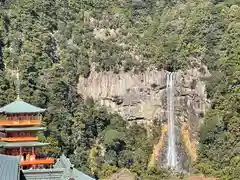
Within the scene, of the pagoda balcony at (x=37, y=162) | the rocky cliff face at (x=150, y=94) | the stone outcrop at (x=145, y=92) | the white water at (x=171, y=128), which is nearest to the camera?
the pagoda balcony at (x=37, y=162)

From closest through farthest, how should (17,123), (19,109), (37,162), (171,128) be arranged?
(37,162), (17,123), (19,109), (171,128)

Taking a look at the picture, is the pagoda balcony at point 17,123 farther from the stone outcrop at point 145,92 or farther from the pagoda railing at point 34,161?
the stone outcrop at point 145,92

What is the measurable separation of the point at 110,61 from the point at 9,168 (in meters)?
49.6

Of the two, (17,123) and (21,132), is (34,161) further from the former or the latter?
(17,123)

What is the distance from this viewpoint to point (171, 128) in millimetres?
76875

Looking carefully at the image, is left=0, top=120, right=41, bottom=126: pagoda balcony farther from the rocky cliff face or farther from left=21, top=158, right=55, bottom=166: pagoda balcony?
the rocky cliff face

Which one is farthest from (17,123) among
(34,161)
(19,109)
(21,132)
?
(34,161)

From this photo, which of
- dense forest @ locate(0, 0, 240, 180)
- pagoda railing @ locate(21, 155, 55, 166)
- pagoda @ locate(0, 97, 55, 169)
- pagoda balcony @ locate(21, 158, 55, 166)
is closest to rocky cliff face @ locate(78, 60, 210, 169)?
dense forest @ locate(0, 0, 240, 180)

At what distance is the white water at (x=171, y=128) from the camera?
74875 millimetres

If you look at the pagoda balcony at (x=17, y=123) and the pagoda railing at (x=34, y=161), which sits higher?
the pagoda balcony at (x=17, y=123)

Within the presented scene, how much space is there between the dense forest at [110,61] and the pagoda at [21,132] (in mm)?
18604

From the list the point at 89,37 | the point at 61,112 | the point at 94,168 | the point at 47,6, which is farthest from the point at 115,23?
the point at 94,168

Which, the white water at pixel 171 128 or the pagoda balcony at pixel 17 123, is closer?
the pagoda balcony at pixel 17 123

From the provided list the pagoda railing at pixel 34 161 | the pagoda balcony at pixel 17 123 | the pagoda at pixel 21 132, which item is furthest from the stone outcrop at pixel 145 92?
the pagoda railing at pixel 34 161
